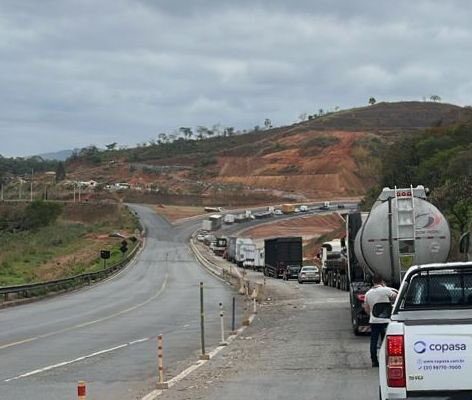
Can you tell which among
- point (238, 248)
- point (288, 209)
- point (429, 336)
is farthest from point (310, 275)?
point (288, 209)

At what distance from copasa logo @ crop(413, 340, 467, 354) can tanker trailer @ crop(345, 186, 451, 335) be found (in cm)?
1401

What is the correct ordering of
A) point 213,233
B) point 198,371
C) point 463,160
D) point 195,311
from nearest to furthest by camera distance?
point 198,371 < point 195,311 < point 463,160 < point 213,233

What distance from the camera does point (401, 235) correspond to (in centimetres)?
2109

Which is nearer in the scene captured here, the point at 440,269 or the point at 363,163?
the point at 440,269

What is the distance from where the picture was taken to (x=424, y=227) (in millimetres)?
21094

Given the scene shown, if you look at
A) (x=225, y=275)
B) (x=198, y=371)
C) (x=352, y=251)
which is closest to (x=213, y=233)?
(x=225, y=275)

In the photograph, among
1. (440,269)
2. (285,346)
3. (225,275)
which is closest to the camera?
(440,269)

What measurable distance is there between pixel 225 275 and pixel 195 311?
30033 mm

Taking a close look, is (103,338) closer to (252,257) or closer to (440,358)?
(440,358)

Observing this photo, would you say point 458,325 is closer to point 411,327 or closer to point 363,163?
point 411,327

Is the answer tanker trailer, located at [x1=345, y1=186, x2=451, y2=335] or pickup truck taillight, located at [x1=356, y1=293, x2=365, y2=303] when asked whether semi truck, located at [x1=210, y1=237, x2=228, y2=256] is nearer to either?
pickup truck taillight, located at [x1=356, y1=293, x2=365, y2=303]

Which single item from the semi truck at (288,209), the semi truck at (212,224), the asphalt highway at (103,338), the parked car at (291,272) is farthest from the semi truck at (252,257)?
the semi truck at (288,209)

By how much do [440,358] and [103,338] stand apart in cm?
1799

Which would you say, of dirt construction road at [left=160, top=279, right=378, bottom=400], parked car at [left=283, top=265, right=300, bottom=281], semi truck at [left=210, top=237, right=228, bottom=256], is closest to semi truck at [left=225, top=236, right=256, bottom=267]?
semi truck at [left=210, top=237, right=228, bottom=256]
